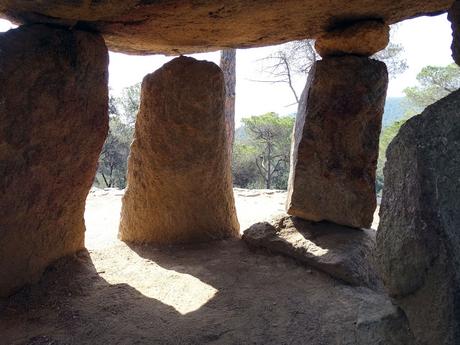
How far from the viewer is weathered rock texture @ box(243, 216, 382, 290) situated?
11.9 ft

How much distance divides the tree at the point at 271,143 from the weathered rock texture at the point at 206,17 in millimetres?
10834

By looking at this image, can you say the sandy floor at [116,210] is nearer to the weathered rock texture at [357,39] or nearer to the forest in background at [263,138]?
the weathered rock texture at [357,39]

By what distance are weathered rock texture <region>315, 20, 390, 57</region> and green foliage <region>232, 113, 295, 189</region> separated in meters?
10.8

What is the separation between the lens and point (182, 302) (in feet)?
11.0

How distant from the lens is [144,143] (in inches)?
184

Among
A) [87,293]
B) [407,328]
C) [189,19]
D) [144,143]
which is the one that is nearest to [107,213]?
[144,143]

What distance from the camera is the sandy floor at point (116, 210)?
6.33m

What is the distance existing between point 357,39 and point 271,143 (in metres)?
11.5

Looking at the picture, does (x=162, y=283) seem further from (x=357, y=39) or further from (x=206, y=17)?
(x=357, y=39)

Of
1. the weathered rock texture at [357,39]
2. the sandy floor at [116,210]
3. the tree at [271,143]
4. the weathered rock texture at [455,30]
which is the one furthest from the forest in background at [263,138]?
the weathered rock texture at [455,30]

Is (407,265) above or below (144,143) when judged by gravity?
below

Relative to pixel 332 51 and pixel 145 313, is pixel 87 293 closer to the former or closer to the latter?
pixel 145 313

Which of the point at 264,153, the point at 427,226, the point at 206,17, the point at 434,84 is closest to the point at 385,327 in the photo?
the point at 427,226

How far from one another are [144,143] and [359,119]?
2248 mm
